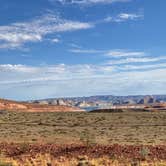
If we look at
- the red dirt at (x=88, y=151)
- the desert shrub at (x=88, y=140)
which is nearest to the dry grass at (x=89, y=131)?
the desert shrub at (x=88, y=140)

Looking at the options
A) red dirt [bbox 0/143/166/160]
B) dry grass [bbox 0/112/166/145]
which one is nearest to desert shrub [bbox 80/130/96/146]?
dry grass [bbox 0/112/166/145]

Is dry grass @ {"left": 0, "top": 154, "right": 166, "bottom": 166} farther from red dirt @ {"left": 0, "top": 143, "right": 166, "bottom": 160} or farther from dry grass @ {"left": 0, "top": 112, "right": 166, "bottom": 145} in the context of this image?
dry grass @ {"left": 0, "top": 112, "right": 166, "bottom": 145}

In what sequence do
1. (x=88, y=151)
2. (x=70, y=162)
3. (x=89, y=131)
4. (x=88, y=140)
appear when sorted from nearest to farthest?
(x=70, y=162)
(x=88, y=151)
(x=88, y=140)
(x=89, y=131)

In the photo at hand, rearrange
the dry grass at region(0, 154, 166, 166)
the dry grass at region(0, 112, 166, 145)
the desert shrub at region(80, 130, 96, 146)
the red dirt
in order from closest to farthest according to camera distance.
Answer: the dry grass at region(0, 154, 166, 166)
the red dirt
the desert shrub at region(80, 130, 96, 146)
the dry grass at region(0, 112, 166, 145)

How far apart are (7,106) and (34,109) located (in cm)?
850

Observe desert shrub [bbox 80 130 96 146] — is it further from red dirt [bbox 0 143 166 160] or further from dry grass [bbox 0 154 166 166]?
dry grass [bbox 0 154 166 166]

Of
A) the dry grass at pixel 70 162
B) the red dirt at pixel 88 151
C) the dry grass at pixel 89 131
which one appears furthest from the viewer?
the dry grass at pixel 89 131

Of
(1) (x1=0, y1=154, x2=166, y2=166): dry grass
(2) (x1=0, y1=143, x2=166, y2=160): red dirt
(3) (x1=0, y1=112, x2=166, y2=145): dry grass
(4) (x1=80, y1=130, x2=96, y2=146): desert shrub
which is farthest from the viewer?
(3) (x1=0, y1=112, x2=166, y2=145): dry grass

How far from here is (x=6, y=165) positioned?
58.9 ft

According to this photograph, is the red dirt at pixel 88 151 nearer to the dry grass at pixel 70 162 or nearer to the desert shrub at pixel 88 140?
the dry grass at pixel 70 162

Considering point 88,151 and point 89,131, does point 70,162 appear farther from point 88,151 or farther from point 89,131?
point 89,131

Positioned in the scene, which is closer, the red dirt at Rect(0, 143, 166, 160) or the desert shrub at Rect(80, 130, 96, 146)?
the red dirt at Rect(0, 143, 166, 160)

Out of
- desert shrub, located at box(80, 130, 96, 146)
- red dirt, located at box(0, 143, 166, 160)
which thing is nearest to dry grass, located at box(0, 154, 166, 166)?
red dirt, located at box(0, 143, 166, 160)

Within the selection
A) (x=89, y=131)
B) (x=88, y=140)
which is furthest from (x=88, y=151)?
(x=89, y=131)
